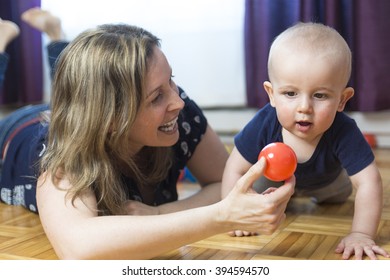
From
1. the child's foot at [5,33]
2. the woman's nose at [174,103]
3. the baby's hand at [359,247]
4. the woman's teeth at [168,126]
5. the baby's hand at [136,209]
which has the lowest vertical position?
the baby's hand at [359,247]

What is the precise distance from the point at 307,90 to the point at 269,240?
28 centimetres

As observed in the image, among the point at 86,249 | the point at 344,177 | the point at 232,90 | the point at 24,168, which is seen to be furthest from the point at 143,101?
the point at 232,90

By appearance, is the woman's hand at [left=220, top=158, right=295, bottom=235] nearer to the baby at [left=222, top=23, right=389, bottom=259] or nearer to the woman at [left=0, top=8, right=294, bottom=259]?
the woman at [left=0, top=8, right=294, bottom=259]

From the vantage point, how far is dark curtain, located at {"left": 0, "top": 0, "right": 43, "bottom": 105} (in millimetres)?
2283

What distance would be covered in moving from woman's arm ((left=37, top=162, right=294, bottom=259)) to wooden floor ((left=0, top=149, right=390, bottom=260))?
0.36ft

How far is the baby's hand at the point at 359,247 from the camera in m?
0.86

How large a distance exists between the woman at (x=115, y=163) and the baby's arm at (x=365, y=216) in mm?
162

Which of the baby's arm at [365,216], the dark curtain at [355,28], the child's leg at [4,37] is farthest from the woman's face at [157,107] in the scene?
the dark curtain at [355,28]

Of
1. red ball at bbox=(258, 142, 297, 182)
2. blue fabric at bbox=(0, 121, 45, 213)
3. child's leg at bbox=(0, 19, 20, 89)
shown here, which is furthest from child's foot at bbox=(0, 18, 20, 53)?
red ball at bbox=(258, 142, 297, 182)

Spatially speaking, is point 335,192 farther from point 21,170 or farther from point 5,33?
point 5,33

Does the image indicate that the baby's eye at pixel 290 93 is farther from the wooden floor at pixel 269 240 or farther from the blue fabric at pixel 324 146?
the wooden floor at pixel 269 240

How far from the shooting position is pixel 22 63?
2328 mm

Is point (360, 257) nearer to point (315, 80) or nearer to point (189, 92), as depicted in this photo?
point (315, 80)

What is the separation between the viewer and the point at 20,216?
3.94 ft
